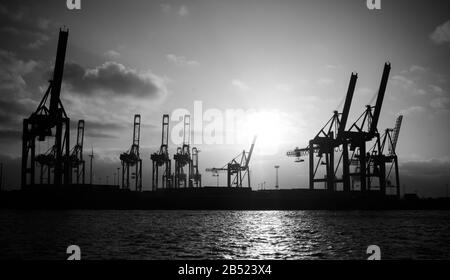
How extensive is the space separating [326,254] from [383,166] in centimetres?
9818

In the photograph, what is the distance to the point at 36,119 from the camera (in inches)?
3187

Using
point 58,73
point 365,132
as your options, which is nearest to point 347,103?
point 365,132

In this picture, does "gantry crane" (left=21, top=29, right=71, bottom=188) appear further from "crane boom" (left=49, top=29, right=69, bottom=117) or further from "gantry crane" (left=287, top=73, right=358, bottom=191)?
"gantry crane" (left=287, top=73, right=358, bottom=191)

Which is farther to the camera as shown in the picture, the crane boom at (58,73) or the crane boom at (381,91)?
the crane boom at (381,91)

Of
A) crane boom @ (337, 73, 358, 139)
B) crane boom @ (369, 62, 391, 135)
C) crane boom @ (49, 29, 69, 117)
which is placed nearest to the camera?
Result: crane boom @ (49, 29, 69, 117)

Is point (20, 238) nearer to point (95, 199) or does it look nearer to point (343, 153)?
point (95, 199)

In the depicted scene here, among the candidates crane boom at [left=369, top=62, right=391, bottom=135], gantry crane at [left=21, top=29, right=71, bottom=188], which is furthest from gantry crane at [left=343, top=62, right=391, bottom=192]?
gantry crane at [left=21, top=29, right=71, bottom=188]

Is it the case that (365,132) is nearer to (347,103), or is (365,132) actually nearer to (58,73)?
(347,103)

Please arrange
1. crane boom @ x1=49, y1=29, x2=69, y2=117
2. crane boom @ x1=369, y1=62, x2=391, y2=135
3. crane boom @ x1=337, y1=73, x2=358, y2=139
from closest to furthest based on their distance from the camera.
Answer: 1. crane boom @ x1=49, y1=29, x2=69, y2=117
2. crane boom @ x1=369, y1=62, x2=391, y2=135
3. crane boom @ x1=337, y1=73, x2=358, y2=139

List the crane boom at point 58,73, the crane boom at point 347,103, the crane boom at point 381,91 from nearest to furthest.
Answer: the crane boom at point 58,73 → the crane boom at point 381,91 → the crane boom at point 347,103

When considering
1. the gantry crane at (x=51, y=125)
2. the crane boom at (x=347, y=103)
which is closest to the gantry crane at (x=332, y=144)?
the crane boom at (x=347, y=103)

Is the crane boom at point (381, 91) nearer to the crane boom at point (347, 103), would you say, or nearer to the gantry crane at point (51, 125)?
the crane boom at point (347, 103)

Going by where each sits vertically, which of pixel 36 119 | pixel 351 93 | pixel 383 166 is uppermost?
pixel 351 93
